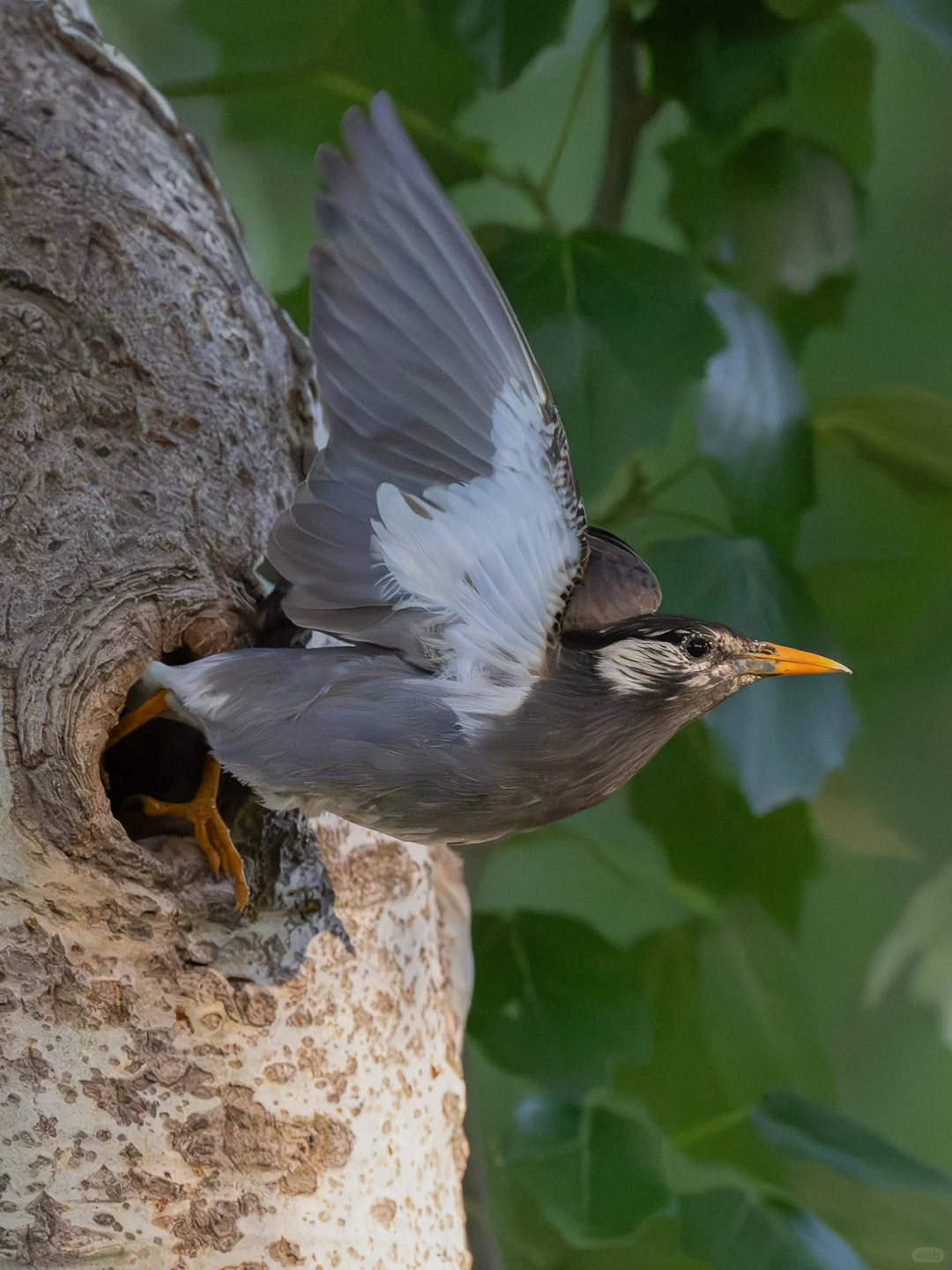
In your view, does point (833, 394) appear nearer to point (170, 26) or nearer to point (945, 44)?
point (945, 44)

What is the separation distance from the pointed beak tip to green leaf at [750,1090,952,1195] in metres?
0.94

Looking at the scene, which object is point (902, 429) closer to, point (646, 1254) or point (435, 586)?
point (435, 586)

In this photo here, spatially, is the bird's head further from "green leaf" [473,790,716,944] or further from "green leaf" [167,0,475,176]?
"green leaf" [167,0,475,176]

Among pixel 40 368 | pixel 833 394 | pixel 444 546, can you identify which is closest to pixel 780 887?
pixel 833 394

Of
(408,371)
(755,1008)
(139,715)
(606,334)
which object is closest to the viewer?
(408,371)

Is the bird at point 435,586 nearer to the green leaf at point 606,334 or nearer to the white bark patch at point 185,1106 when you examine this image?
the white bark patch at point 185,1106

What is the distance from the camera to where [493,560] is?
681mm

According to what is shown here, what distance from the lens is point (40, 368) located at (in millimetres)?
845

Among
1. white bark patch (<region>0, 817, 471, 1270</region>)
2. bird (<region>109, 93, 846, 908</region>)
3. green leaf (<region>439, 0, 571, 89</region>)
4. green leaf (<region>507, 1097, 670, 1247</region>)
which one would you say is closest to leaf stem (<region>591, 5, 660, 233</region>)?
green leaf (<region>439, 0, 571, 89</region>)

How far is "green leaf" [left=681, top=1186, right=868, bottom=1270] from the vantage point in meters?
1.38

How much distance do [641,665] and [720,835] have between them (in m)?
0.86

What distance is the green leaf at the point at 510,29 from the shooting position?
1387mm

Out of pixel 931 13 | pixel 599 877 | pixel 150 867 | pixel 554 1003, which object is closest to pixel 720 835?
pixel 599 877

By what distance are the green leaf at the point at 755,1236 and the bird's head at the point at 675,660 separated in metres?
0.99
